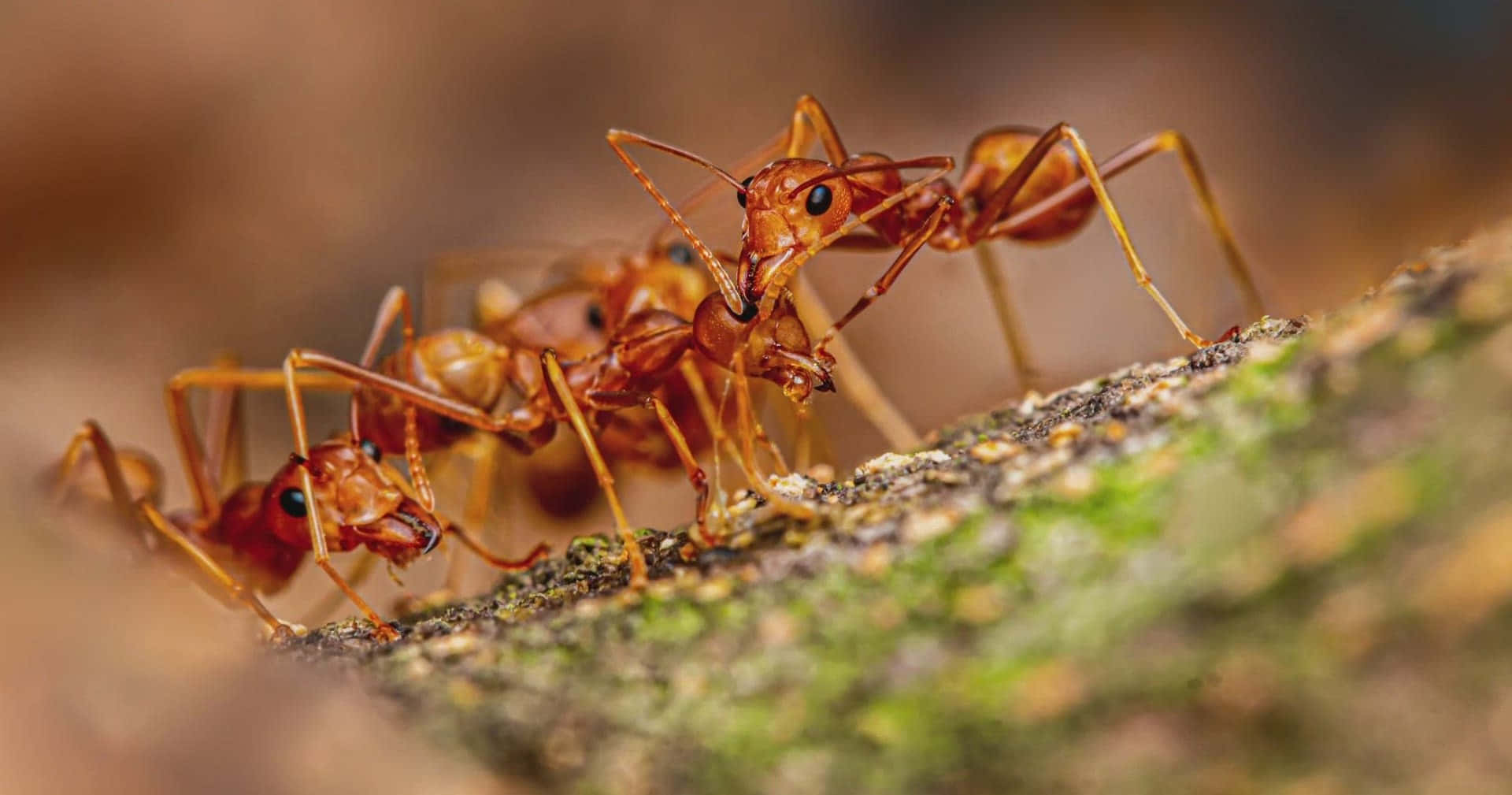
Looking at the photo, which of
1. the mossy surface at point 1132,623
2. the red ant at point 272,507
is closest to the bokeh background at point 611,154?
the red ant at point 272,507

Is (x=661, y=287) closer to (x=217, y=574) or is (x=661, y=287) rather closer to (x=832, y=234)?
(x=832, y=234)

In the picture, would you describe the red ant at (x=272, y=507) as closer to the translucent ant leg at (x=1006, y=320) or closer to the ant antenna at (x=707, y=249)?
the ant antenna at (x=707, y=249)

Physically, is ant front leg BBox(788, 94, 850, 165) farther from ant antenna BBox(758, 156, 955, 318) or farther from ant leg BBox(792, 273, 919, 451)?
ant leg BBox(792, 273, 919, 451)

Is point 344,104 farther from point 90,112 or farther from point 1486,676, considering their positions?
point 1486,676

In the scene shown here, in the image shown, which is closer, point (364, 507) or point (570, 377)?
point (364, 507)

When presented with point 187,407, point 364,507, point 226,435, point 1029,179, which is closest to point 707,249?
point 364,507

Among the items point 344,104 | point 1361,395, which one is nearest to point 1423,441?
point 1361,395
